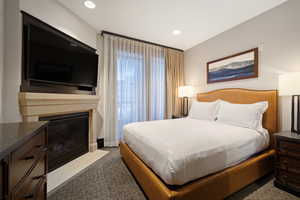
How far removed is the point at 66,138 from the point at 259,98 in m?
3.57

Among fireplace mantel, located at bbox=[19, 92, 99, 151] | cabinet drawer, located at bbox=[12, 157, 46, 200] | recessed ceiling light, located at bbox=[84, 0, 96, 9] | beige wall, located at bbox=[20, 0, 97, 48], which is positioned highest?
recessed ceiling light, located at bbox=[84, 0, 96, 9]

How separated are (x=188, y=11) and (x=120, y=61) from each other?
5.96ft

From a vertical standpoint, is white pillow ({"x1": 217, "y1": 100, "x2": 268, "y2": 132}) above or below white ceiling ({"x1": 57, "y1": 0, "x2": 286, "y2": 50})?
below

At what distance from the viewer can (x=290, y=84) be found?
5.68 ft

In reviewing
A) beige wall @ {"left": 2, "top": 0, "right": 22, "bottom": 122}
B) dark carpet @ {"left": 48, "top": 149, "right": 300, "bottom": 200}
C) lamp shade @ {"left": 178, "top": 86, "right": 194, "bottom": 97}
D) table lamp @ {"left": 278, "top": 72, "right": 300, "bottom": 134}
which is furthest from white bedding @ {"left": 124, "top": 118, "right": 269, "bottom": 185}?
lamp shade @ {"left": 178, "top": 86, "right": 194, "bottom": 97}

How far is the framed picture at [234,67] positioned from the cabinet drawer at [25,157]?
10.8 ft

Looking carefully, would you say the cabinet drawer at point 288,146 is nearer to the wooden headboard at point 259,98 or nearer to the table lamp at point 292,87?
the table lamp at point 292,87

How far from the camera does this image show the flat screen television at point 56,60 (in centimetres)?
Result: 171

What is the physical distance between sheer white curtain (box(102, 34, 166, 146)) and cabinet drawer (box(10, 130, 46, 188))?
2078 mm

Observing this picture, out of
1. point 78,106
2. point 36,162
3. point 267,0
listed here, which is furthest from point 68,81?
point 267,0

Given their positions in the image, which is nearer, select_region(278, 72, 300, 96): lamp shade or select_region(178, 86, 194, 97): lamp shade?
select_region(278, 72, 300, 96): lamp shade

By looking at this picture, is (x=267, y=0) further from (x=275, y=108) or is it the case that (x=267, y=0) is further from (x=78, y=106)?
(x=78, y=106)

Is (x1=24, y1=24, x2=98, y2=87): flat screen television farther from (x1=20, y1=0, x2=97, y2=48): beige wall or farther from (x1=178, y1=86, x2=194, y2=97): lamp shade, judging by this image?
(x1=178, y1=86, x2=194, y2=97): lamp shade

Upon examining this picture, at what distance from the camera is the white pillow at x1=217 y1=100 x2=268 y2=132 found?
1.98 m
